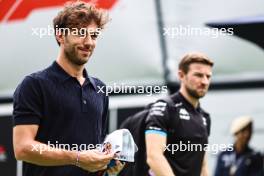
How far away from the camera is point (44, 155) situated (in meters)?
2.81

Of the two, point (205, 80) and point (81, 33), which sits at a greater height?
point (81, 33)

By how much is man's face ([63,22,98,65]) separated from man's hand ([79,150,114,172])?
0.38 metres

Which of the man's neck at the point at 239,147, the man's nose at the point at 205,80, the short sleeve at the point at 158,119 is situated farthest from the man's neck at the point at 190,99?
the man's neck at the point at 239,147

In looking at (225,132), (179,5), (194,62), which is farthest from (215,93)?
(194,62)

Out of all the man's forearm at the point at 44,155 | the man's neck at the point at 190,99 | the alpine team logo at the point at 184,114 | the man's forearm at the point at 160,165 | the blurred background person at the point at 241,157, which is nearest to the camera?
the man's forearm at the point at 44,155

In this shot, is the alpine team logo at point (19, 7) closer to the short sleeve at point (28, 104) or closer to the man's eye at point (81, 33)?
the man's eye at point (81, 33)

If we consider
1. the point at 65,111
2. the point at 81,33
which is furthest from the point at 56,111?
the point at 81,33

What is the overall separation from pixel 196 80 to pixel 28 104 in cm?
180

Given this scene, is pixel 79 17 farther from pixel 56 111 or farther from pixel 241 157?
pixel 241 157

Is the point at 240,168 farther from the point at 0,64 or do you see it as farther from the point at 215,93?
the point at 0,64

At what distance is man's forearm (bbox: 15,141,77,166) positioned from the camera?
2.79 metres

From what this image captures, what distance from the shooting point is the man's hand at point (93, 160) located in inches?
110

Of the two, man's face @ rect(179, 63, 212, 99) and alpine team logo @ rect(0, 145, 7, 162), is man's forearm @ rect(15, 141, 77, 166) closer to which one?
man's face @ rect(179, 63, 212, 99)

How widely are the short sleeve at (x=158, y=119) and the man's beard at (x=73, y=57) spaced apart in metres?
1.26
